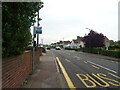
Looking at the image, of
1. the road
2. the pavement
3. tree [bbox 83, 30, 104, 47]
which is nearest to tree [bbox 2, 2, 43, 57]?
the pavement

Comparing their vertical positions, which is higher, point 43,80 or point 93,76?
point 43,80

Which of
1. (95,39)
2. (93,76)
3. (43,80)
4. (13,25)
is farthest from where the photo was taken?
(95,39)

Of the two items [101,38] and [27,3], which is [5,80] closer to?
[27,3]

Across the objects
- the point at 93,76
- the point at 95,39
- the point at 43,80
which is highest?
the point at 95,39

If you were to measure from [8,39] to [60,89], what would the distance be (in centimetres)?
303

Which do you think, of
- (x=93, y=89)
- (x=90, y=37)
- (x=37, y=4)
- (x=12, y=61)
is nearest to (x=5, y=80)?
(x=12, y=61)

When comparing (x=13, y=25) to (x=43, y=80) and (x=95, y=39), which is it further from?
(x=95, y=39)

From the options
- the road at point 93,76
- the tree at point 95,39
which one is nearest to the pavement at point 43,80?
the road at point 93,76

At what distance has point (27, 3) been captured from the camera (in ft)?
14.1

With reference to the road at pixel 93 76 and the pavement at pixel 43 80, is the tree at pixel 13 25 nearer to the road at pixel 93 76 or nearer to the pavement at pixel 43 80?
the pavement at pixel 43 80

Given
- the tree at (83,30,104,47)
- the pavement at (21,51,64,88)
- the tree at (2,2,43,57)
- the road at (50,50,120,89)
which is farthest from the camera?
the tree at (83,30,104,47)

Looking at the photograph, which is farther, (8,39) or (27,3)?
(27,3)

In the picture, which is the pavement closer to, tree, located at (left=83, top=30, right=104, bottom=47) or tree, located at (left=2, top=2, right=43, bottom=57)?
tree, located at (left=2, top=2, right=43, bottom=57)

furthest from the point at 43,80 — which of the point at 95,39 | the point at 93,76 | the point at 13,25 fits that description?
the point at 95,39
